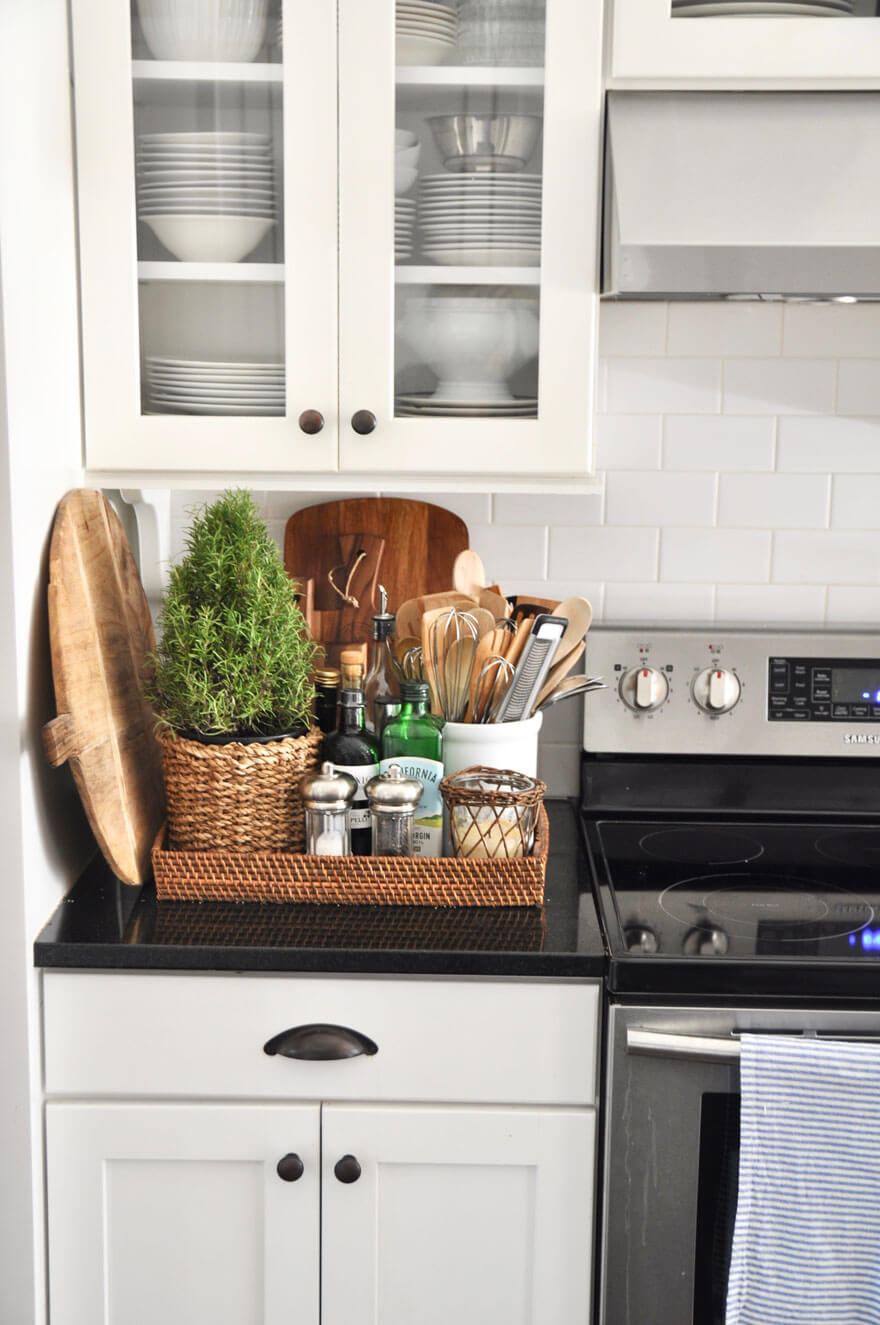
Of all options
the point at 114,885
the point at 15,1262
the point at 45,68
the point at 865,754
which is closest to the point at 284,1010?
the point at 114,885

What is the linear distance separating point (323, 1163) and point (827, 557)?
117 centimetres

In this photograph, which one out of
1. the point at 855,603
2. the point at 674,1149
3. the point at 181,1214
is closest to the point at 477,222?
the point at 855,603

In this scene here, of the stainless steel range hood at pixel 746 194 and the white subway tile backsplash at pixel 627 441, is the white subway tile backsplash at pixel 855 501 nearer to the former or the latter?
the white subway tile backsplash at pixel 627 441

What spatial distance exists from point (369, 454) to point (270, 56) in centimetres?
50

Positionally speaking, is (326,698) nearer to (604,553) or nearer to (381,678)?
(381,678)

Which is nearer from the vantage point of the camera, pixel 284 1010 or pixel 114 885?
pixel 284 1010

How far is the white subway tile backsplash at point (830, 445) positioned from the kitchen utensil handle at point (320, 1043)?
110 centimetres

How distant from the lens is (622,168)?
1437 mm

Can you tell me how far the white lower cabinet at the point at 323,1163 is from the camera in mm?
1376

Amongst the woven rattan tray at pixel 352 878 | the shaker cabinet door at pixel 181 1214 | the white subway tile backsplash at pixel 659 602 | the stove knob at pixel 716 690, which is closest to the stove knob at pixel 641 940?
the woven rattan tray at pixel 352 878

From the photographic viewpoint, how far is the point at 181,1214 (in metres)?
1.42

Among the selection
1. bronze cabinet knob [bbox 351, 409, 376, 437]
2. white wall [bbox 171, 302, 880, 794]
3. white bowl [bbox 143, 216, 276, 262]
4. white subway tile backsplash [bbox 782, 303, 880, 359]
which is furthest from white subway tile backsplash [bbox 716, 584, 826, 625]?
white bowl [bbox 143, 216, 276, 262]

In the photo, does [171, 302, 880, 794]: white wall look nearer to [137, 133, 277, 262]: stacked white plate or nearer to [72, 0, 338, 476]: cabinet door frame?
[72, 0, 338, 476]: cabinet door frame

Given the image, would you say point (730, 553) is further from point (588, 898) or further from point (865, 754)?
point (588, 898)
